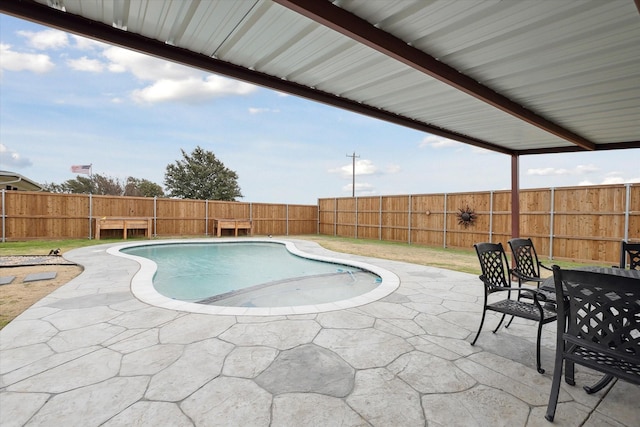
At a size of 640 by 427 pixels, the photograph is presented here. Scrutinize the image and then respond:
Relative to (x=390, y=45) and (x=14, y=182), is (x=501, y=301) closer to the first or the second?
(x=390, y=45)

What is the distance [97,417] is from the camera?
157 centimetres

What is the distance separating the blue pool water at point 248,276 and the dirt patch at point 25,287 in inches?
55.9

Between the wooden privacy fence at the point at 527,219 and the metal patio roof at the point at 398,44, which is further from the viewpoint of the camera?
the wooden privacy fence at the point at 527,219

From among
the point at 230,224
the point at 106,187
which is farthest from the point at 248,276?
the point at 106,187

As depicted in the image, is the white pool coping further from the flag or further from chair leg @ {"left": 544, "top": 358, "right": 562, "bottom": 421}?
the flag

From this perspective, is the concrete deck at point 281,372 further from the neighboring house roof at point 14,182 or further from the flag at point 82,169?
the flag at point 82,169

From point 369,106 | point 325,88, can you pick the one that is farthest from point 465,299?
point 325,88

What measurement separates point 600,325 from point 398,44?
7.15 feet

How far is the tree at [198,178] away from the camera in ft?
84.9

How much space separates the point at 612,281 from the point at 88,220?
14097 millimetres

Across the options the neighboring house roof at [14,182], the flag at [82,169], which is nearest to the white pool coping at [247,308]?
the neighboring house roof at [14,182]

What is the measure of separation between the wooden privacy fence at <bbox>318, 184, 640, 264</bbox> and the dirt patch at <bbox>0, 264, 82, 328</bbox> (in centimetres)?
1037

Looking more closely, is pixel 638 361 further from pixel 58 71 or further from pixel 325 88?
pixel 58 71

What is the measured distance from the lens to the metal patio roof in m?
1.86
